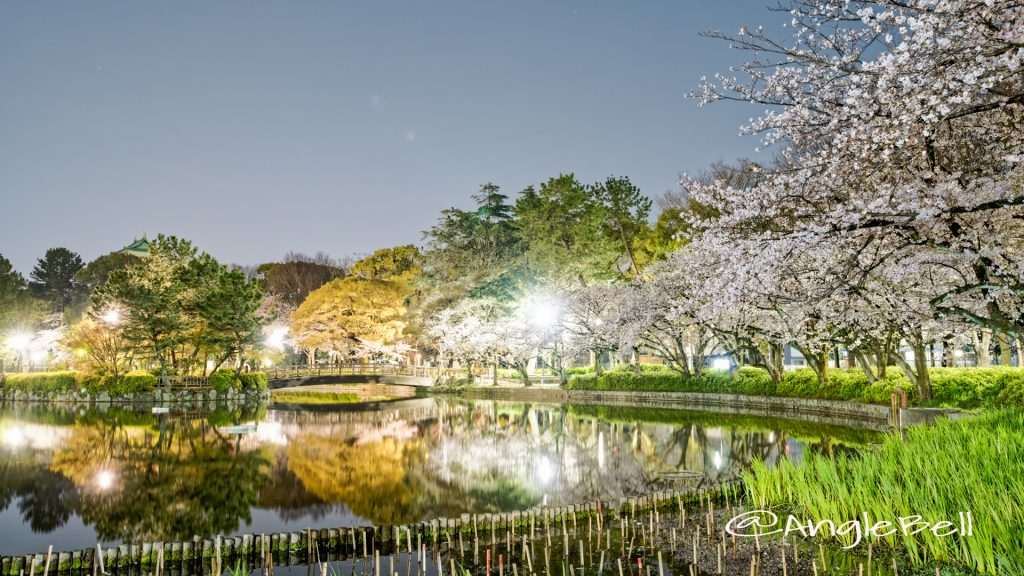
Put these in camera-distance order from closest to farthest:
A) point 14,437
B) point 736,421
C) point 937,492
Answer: point 937,492 → point 14,437 → point 736,421

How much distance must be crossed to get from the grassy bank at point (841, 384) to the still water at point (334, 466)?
3.39 m

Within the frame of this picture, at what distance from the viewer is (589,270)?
39219 mm

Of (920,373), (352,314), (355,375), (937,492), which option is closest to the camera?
(937,492)

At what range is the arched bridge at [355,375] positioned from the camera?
49.0m

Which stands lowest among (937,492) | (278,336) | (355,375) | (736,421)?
(736,421)

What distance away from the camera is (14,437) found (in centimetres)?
2086

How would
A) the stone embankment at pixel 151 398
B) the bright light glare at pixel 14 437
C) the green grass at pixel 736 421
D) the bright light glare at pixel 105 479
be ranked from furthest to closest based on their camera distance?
1. the stone embankment at pixel 151 398
2. the bright light glare at pixel 14 437
3. the green grass at pixel 736 421
4. the bright light glare at pixel 105 479

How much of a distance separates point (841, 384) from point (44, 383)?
44755mm

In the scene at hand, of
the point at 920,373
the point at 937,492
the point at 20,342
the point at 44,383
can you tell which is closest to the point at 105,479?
the point at 937,492

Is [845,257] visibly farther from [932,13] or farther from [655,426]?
[655,426]

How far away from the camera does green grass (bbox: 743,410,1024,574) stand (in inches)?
212

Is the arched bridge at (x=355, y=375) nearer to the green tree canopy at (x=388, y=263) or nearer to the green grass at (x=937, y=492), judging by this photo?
the green tree canopy at (x=388, y=263)

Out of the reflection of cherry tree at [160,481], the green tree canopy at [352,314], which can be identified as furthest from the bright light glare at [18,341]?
the reflection of cherry tree at [160,481]

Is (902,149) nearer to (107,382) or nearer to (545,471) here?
(545,471)
